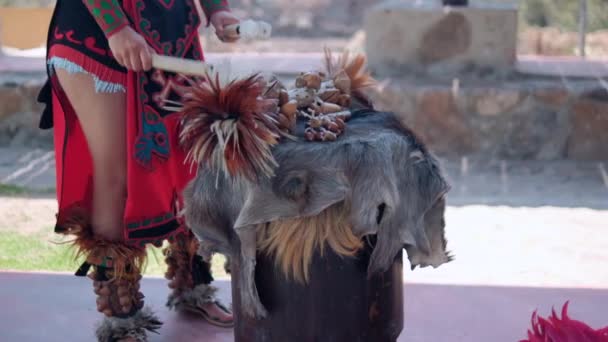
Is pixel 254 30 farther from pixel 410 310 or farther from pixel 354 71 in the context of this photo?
pixel 410 310

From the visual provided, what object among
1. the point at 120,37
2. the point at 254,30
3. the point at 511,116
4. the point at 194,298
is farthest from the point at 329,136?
the point at 511,116

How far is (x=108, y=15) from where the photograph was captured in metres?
2.01

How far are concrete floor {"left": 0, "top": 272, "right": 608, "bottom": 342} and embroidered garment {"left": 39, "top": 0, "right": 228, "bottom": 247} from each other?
435mm

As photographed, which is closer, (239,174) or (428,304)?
(239,174)

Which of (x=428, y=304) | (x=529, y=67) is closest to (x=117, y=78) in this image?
(x=428, y=304)

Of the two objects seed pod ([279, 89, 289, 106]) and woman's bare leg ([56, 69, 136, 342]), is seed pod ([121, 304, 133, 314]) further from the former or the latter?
seed pod ([279, 89, 289, 106])

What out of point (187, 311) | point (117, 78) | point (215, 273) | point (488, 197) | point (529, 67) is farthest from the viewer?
point (529, 67)

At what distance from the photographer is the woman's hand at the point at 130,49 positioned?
2.00 m

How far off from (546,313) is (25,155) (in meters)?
4.59

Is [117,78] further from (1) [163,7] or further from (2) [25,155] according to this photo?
(2) [25,155]

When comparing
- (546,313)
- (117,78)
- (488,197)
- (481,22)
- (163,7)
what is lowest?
(488,197)

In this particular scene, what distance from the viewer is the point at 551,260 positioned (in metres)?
3.84

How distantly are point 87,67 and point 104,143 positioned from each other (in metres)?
0.20

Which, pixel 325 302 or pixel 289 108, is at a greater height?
pixel 289 108
